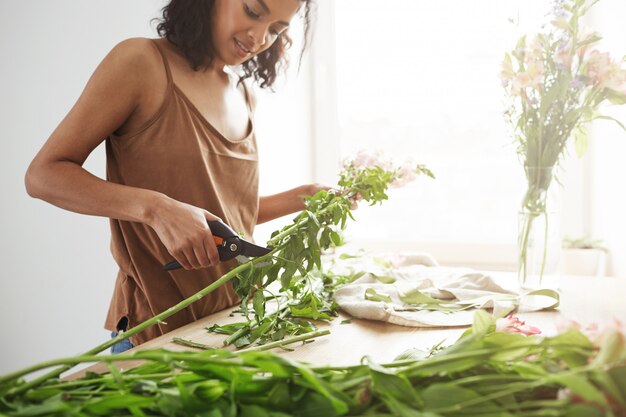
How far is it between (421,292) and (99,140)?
0.67m

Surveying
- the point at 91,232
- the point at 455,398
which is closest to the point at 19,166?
the point at 91,232

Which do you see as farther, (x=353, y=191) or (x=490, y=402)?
(x=353, y=191)

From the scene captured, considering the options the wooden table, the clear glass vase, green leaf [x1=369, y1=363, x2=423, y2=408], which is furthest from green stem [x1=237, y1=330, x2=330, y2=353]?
the clear glass vase

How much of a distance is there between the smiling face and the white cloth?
543mm

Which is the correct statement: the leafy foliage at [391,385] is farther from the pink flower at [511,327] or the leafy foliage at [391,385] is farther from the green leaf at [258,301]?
the green leaf at [258,301]

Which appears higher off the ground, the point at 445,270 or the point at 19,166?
the point at 19,166

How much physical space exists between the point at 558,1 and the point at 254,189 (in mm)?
721

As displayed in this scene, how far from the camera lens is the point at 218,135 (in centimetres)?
129

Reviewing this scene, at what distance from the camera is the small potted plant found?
6.89 feet

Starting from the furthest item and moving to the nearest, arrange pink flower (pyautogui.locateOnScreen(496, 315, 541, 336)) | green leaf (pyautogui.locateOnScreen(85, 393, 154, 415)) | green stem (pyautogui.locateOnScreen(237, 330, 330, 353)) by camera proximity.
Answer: green stem (pyautogui.locateOnScreen(237, 330, 330, 353)) < pink flower (pyautogui.locateOnScreen(496, 315, 541, 336)) < green leaf (pyautogui.locateOnScreen(85, 393, 154, 415))

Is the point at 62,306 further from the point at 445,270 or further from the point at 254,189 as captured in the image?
the point at 445,270

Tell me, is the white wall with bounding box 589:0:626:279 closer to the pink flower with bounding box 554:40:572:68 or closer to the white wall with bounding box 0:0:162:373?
the pink flower with bounding box 554:40:572:68

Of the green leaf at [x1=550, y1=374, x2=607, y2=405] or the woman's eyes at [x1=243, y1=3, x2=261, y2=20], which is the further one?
the woman's eyes at [x1=243, y1=3, x2=261, y2=20]

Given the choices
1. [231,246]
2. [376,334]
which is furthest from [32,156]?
[376,334]
